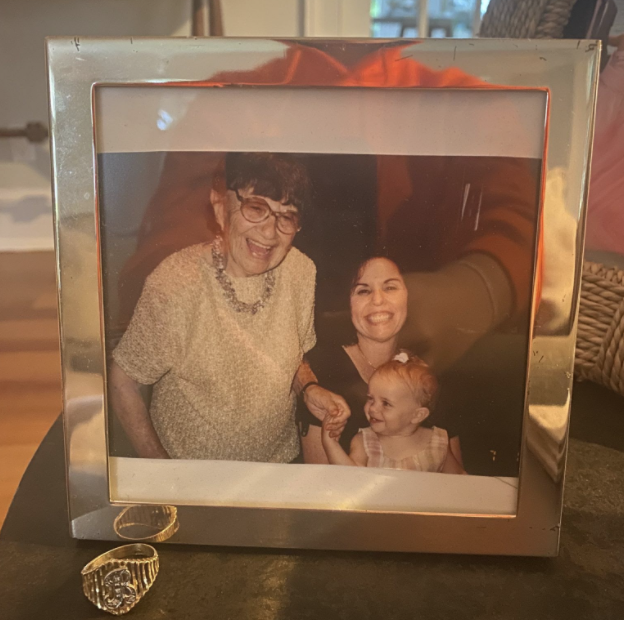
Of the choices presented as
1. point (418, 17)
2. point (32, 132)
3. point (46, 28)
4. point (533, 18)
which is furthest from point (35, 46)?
point (533, 18)

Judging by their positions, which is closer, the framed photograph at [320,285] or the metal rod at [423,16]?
the framed photograph at [320,285]

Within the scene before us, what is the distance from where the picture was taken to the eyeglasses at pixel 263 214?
1.26 ft

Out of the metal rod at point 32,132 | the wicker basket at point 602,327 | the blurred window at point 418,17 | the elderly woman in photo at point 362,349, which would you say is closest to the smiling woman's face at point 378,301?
the elderly woman in photo at point 362,349

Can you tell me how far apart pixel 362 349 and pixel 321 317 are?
0.11ft

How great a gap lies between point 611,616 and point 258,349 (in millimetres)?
268

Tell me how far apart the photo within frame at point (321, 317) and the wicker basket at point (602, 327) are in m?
0.24

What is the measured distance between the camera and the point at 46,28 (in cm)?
135

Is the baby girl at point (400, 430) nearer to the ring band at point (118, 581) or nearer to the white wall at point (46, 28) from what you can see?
the ring band at point (118, 581)

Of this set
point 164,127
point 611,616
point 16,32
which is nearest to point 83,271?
point 164,127

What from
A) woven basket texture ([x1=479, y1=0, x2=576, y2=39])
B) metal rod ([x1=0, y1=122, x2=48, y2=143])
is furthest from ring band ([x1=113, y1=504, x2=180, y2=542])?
metal rod ([x1=0, y1=122, x2=48, y2=143])

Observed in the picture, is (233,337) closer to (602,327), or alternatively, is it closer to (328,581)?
(328,581)

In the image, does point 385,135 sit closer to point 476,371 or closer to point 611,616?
point 476,371

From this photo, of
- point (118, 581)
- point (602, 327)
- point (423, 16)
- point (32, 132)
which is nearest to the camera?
point (118, 581)

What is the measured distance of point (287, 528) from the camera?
0.41 metres
